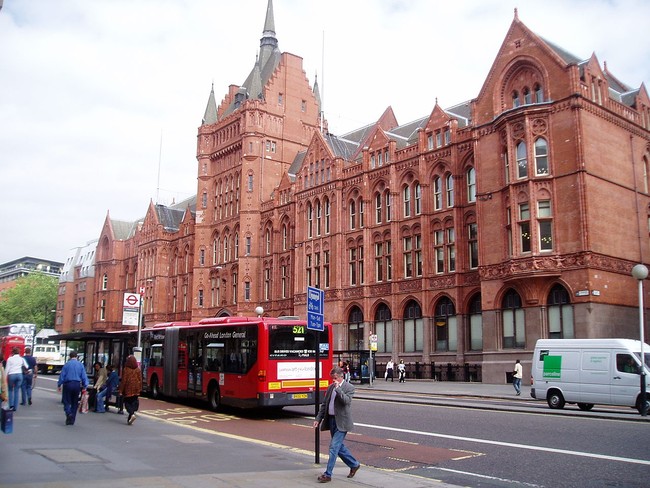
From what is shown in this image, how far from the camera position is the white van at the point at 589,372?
2230 cm

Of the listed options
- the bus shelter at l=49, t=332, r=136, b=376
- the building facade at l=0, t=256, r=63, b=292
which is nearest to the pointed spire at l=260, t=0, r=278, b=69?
the bus shelter at l=49, t=332, r=136, b=376

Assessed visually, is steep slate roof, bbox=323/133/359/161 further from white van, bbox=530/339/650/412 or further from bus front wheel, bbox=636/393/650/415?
bus front wheel, bbox=636/393/650/415

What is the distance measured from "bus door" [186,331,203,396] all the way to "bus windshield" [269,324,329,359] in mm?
4744

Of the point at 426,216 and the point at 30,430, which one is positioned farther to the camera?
the point at 426,216

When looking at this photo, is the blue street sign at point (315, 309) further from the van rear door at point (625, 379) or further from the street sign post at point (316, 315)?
the van rear door at point (625, 379)

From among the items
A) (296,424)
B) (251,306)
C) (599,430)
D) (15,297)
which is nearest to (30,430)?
(296,424)

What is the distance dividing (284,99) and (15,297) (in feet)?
238

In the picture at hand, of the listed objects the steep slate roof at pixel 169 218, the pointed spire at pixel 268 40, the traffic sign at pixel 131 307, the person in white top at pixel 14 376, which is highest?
the pointed spire at pixel 268 40

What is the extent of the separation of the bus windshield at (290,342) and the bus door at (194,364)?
4.74 metres

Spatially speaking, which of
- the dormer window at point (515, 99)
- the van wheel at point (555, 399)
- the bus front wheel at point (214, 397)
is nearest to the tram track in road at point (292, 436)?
the bus front wheel at point (214, 397)

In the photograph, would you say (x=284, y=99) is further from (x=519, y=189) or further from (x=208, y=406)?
(x=208, y=406)

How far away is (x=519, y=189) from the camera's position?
37281 millimetres

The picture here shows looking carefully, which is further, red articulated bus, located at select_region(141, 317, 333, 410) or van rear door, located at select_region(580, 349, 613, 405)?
van rear door, located at select_region(580, 349, 613, 405)

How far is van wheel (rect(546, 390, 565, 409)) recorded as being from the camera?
23766mm
